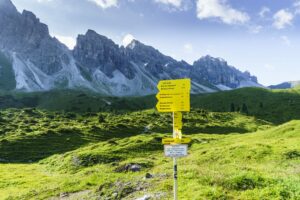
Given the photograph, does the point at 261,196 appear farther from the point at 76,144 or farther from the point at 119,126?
the point at 119,126

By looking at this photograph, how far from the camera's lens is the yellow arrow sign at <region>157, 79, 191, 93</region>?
1879 cm

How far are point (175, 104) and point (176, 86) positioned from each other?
933 mm

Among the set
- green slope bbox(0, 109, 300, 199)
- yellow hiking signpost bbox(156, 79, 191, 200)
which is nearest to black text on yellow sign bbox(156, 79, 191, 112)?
yellow hiking signpost bbox(156, 79, 191, 200)

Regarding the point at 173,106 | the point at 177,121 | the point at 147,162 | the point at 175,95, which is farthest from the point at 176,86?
the point at 147,162

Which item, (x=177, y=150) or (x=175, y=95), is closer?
(x=177, y=150)

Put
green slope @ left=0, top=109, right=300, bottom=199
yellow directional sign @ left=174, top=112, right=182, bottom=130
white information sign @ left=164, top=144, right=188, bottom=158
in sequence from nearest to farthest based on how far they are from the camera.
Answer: white information sign @ left=164, top=144, right=188, bottom=158
yellow directional sign @ left=174, top=112, right=182, bottom=130
green slope @ left=0, top=109, right=300, bottom=199

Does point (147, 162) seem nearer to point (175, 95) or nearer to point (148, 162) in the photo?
point (148, 162)

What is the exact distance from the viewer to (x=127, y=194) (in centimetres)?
2427

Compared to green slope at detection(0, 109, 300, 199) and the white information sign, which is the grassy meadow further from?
the white information sign

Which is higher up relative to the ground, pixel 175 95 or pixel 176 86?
pixel 176 86

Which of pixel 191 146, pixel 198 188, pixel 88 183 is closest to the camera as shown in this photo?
pixel 198 188

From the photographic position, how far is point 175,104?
1902 centimetres

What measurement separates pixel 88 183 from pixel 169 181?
34.5 ft

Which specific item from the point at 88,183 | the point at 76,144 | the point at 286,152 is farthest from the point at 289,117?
the point at 88,183
